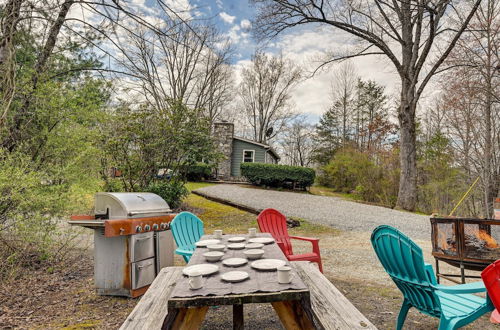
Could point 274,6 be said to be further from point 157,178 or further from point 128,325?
point 128,325

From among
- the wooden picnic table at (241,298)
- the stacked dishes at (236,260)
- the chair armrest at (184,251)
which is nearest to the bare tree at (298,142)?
the chair armrest at (184,251)

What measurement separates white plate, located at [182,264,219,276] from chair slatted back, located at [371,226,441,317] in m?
1.32

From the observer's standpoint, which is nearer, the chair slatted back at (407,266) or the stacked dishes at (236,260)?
the stacked dishes at (236,260)

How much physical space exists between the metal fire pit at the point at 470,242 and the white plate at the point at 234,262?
98.6 inches

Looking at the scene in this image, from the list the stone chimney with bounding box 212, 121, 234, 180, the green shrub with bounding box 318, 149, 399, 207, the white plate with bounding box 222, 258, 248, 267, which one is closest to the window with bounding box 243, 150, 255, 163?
the stone chimney with bounding box 212, 121, 234, 180

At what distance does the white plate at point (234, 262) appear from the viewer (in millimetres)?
1734

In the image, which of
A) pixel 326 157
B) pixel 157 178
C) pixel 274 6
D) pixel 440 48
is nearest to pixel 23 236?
pixel 157 178

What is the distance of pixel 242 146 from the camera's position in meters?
20.7

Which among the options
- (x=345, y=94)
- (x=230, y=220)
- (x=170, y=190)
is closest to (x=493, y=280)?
(x=230, y=220)

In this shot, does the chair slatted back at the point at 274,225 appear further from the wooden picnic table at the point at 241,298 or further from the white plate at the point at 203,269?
the wooden picnic table at the point at 241,298

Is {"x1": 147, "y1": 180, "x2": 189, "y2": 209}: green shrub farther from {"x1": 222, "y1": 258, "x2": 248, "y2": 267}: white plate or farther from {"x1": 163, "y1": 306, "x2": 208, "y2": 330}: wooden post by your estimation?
{"x1": 163, "y1": 306, "x2": 208, "y2": 330}: wooden post

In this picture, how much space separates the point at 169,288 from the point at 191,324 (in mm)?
764

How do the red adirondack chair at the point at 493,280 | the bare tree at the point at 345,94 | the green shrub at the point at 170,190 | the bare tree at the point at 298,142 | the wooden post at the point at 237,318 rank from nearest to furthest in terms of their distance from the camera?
1. the red adirondack chair at the point at 493,280
2. the wooden post at the point at 237,318
3. the green shrub at the point at 170,190
4. the bare tree at the point at 345,94
5. the bare tree at the point at 298,142

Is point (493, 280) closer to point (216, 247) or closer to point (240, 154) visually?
point (216, 247)
